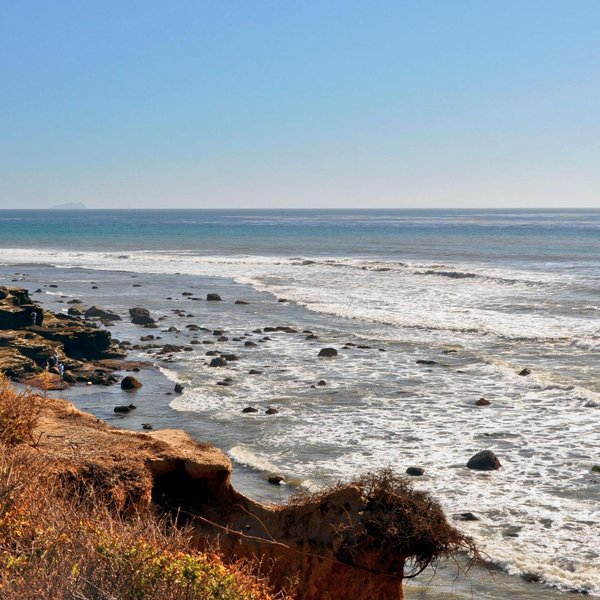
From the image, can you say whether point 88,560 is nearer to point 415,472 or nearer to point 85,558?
point 85,558

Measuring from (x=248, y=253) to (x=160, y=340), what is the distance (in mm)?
61488

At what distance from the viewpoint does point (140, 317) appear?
39.7 meters

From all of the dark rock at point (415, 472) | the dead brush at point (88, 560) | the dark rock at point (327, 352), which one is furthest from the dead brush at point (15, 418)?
the dark rock at point (327, 352)

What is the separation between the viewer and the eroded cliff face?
954 cm

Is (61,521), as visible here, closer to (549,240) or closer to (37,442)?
(37,442)

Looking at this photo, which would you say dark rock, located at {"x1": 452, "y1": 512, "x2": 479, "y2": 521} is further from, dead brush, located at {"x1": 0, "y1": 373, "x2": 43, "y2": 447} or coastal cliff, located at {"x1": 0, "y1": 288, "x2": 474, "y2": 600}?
dead brush, located at {"x1": 0, "y1": 373, "x2": 43, "y2": 447}

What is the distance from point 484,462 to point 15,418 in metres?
10.4

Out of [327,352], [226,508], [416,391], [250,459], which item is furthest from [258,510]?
[327,352]

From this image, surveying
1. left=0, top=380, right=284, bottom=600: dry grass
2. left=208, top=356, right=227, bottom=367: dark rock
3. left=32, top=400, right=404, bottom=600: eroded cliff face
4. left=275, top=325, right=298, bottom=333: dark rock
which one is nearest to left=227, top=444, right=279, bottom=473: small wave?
left=32, top=400, right=404, bottom=600: eroded cliff face

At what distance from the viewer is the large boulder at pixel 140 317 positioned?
39.0 m

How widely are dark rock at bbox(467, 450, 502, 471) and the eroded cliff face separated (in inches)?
307

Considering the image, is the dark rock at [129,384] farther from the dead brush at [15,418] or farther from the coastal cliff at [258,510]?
the dead brush at [15,418]

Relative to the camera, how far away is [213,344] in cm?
3319

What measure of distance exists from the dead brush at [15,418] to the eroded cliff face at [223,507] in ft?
0.62
